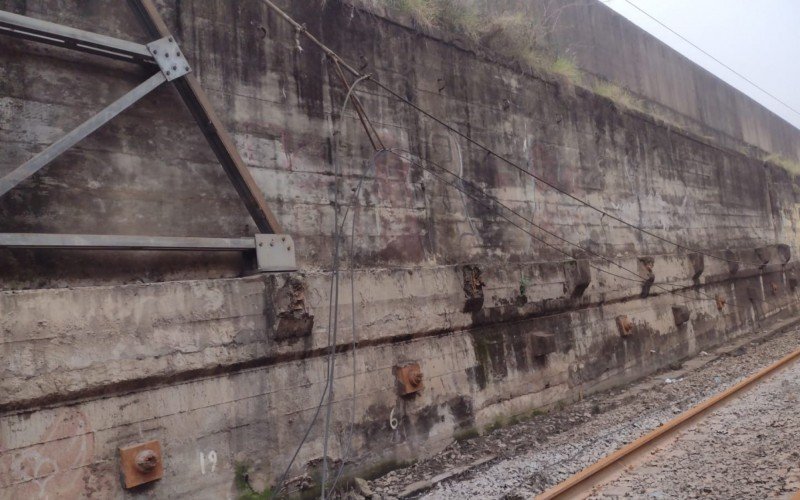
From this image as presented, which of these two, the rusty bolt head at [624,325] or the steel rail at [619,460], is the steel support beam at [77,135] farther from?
the rusty bolt head at [624,325]

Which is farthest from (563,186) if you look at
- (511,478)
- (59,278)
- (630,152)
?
(59,278)

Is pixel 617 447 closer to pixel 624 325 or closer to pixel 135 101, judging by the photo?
pixel 624 325

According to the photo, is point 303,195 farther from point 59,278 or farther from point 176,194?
point 59,278

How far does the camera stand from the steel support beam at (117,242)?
14.0 ft

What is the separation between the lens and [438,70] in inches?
330

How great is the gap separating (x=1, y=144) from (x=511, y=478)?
5211 millimetres

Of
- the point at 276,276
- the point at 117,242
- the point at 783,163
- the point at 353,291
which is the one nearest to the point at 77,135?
the point at 117,242

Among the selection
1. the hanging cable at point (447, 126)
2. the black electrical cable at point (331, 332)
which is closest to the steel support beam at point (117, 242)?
the black electrical cable at point (331, 332)

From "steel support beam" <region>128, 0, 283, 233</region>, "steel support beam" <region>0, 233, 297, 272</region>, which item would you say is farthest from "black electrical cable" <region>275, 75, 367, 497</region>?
"steel support beam" <region>128, 0, 283, 233</region>

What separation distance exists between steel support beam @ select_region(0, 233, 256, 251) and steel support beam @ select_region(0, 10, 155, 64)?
5.11ft

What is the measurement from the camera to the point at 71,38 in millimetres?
4777

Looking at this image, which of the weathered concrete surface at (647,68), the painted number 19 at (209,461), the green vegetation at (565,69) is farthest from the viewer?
the weathered concrete surface at (647,68)

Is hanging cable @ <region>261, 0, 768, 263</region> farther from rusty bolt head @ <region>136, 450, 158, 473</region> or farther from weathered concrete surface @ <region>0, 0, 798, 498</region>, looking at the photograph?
rusty bolt head @ <region>136, 450, 158, 473</region>

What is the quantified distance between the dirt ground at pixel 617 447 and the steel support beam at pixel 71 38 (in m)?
4.51
